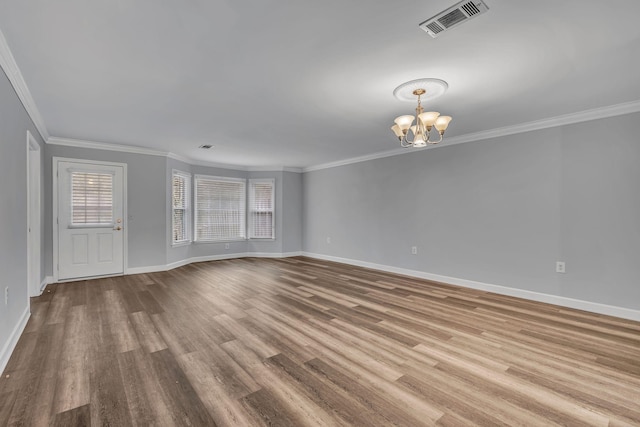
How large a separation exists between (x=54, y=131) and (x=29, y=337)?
3178mm

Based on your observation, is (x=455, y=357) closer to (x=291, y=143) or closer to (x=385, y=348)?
(x=385, y=348)

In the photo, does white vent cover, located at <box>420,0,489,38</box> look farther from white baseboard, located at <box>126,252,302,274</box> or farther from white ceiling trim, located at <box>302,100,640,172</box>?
white baseboard, located at <box>126,252,302,274</box>

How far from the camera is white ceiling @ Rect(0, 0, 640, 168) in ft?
5.88

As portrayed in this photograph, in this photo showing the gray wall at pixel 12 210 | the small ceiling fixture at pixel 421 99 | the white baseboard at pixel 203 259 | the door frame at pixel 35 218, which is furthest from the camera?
the white baseboard at pixel 203 259

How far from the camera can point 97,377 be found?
2.08m

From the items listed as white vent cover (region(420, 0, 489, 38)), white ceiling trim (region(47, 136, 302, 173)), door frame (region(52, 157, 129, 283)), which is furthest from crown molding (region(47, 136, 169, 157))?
white vent cover (region(420, 0, 489, 38))

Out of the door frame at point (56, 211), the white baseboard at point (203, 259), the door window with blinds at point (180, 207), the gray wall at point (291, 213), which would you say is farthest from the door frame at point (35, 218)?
the gray wall at point (291, 213)

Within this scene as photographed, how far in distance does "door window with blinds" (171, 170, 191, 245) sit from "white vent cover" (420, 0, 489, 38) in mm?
5623

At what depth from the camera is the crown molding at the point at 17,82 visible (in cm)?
217

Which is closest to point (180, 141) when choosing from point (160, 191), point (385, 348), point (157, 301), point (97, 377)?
point (160, 191)

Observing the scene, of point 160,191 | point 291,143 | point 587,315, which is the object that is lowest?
point 587,315

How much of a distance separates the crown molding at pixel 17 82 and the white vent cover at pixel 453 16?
2.90 metres

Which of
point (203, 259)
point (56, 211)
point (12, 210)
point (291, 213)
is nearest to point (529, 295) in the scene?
point (291, 213)

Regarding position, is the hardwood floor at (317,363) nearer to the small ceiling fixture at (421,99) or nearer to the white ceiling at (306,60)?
the small ceiling fixture at (421,99)
